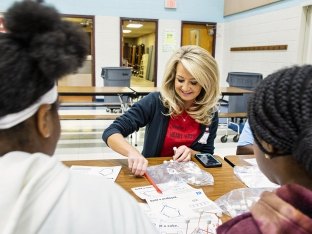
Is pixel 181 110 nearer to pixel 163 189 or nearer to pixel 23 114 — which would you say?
pixel 163 189

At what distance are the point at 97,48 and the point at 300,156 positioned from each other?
689 cm

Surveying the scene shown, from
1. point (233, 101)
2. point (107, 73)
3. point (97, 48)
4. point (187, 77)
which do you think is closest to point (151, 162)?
point (187, 77)

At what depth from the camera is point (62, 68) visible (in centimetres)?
58

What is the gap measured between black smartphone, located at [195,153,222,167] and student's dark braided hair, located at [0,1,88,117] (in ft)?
3.45

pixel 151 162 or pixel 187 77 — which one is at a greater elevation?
pixel 187 77

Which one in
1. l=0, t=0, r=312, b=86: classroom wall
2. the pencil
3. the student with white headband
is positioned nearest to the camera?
the student with white headband

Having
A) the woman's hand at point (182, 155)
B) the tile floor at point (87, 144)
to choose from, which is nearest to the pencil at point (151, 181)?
the woman's hand at point (182, 155)

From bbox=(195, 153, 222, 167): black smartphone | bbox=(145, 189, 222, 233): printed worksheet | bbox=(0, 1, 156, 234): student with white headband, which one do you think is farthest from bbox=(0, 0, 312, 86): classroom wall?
bbox=(0, 1, 156, 234): student with white headband

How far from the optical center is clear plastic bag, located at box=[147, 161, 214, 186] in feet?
4.43

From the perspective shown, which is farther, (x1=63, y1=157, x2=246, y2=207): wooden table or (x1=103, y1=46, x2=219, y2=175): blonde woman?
(x1=103, y1=46, x2=219, y2=175): blonde woman

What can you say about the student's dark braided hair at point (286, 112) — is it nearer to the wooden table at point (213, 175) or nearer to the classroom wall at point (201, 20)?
the wooden table at point (213, 175)

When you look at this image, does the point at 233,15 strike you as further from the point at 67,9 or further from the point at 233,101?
the point at 67,9

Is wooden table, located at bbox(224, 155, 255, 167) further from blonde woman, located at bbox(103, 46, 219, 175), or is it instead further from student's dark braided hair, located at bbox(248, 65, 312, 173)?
student's dark braided hair, located at bbox(248, 65, 312, 173)

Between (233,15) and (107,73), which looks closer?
(107,73)
